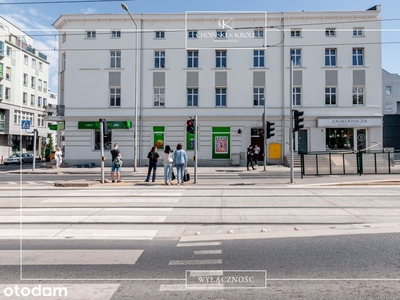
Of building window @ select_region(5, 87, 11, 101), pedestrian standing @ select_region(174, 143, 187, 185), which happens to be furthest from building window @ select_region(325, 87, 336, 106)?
building window @ select_region(5, 87, 11, 101)

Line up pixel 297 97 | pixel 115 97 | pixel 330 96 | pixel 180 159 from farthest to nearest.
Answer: pixel 115 97 → pixel 297 97 → pixel 330 96 → pixel 180 159

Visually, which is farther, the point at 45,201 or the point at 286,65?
the point at 286,65

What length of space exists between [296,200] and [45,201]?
753cm

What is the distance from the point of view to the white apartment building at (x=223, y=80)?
28.2m

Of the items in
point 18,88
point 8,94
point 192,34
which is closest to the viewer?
point 192,34

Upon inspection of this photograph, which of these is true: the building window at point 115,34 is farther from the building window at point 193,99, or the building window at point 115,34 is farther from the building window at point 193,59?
the building window at point 193,99

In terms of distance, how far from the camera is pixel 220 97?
28.8m

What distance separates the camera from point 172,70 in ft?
94.2

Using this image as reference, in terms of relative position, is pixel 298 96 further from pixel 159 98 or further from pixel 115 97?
pixel 115 97

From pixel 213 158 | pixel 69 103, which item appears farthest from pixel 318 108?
pixel 69 103

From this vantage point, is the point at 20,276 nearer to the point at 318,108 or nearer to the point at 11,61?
the point at 318,108

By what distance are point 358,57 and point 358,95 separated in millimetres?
3289

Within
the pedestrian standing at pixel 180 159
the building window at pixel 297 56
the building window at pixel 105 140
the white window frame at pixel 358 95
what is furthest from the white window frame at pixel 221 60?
the pedestrian standing at pixel 180 159
